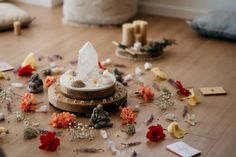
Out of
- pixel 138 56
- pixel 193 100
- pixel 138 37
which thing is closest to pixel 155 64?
pixel 138 56

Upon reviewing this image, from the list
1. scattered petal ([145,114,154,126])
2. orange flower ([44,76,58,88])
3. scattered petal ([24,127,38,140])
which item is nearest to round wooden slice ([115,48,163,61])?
orange flower ([44,76,58,88])

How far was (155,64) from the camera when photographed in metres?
2.94

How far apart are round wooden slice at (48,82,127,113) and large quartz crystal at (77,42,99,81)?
12 cm

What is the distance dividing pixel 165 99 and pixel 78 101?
0.47 m

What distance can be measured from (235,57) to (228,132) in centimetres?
105

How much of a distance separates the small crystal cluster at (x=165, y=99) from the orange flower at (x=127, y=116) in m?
0.20

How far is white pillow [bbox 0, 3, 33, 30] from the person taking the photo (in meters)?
3.43

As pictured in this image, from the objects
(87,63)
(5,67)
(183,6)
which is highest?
(87,63)

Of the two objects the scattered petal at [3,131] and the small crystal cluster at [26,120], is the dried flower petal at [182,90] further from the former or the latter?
the scattered petal at [3,131]

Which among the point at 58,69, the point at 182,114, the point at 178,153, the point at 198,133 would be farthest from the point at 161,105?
the point at 58,69

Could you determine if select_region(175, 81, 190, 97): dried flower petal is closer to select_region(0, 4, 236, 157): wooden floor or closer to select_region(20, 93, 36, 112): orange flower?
select_region(0, 4, 236, 157): wooden floor

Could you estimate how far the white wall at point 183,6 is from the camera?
151 inches

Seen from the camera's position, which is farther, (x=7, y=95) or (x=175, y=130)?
(x=7, y=95)

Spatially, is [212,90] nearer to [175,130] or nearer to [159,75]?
[159,75]
